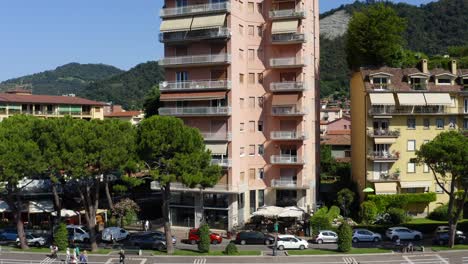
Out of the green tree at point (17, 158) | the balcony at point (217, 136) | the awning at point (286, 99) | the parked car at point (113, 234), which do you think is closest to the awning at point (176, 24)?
the balcony at point (217, 136)

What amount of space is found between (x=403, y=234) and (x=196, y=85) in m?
29.5

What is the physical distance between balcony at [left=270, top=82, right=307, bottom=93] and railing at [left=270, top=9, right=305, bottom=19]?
844cm

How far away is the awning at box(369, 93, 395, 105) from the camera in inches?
2694

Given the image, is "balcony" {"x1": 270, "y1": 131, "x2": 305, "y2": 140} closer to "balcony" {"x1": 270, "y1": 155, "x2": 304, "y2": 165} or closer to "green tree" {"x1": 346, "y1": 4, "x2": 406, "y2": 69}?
"balcony" {"x1": 270, "y1": 155, "x2": 304, "y2": 165}

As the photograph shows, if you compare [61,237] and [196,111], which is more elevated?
[196,111]

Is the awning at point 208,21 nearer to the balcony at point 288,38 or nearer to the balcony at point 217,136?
the balcony at point 288,38

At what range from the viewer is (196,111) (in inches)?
2549

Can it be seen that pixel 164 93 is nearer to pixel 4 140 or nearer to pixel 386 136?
pixel 4 140

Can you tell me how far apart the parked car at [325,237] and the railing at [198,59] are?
75.2ft

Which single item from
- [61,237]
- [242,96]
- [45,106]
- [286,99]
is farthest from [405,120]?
[45,106]

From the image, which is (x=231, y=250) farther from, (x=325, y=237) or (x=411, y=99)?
(x=411, y=99)

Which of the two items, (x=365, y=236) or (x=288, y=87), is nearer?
(x=365, y=236)

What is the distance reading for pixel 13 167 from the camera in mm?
49469

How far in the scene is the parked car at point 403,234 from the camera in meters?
57.6
